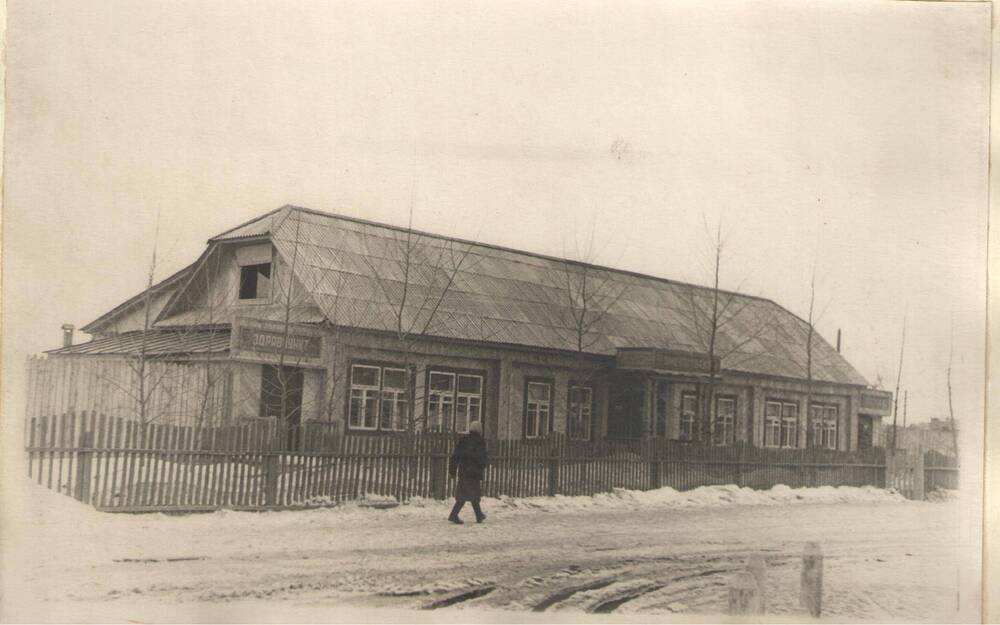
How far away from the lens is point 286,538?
375 inches

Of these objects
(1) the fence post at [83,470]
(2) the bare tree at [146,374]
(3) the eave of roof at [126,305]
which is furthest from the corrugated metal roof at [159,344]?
(1) the fence post at [83,470]

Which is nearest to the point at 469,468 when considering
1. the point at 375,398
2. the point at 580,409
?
the point at 375,398

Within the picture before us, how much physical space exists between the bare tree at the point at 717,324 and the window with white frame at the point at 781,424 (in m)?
0.94

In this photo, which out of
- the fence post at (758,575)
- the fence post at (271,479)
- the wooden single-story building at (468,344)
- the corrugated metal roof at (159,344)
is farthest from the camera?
the wooden single-story building at (468,344)

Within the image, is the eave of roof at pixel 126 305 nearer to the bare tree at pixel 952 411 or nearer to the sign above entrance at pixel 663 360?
the sign above entrance at pixel 663 360

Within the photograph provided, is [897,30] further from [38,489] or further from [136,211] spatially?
[38,489]

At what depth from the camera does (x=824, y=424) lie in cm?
1473

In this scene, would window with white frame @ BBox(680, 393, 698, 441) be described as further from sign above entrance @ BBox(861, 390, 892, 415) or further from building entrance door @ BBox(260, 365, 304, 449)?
building entrance door @ BBox(260, 365, 304, 449)

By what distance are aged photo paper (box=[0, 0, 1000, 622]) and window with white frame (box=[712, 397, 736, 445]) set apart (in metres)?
3.20

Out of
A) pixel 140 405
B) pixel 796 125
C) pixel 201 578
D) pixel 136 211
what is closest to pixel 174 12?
pixel 136 211

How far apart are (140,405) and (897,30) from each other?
370 inches

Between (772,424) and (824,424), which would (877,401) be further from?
(772,424)

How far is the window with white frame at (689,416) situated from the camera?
46.9ft

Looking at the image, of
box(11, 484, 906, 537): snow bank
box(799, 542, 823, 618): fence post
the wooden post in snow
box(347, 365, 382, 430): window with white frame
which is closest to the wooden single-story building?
box(347, 365, 382, 430): window with white frame
